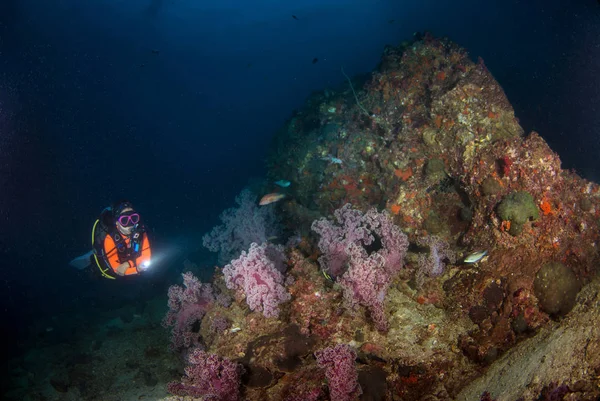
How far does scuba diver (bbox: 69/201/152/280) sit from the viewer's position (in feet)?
19.2

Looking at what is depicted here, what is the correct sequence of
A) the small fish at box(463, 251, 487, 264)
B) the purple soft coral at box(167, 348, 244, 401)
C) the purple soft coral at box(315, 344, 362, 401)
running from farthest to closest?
the small fish at box(463, 251, 487, 264) < the purple soft coral at box(167, 348, 244, 401) < the purple soft coral at box(315, 344, 362, 401)

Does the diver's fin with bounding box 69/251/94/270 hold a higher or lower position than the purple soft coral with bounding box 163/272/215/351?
higher

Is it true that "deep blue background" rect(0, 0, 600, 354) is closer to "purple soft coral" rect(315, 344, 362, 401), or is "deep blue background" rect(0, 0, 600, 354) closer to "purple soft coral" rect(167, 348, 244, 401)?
"purple soft coral" rect(167, 348, 244, 401)

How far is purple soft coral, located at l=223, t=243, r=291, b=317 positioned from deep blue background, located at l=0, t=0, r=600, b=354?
1117 cm

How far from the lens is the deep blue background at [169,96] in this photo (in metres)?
18.7

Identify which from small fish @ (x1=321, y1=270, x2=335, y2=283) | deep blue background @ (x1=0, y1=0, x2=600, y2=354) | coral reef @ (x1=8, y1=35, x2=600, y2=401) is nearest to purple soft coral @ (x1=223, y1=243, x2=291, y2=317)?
coral reef @ (x1=8, y1=35, x2=600, y2=401)

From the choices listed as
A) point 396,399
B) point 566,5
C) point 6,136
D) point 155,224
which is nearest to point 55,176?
point 6,136

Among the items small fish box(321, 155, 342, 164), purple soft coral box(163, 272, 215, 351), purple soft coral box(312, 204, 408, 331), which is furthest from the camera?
small fish box(321, 155, 342, 164)

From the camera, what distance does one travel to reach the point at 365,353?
3.56 metres

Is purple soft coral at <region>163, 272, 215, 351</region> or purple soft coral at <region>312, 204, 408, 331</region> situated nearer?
purple soft coral at <region>312, 204, 408, 331</region>

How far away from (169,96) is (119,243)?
8680 centimetres

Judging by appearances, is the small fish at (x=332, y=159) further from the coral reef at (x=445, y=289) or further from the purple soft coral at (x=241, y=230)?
the purple soft coral at (x=241, y=230)

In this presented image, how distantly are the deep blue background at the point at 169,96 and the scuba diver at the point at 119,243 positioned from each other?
345 inches

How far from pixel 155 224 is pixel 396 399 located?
107 feet
